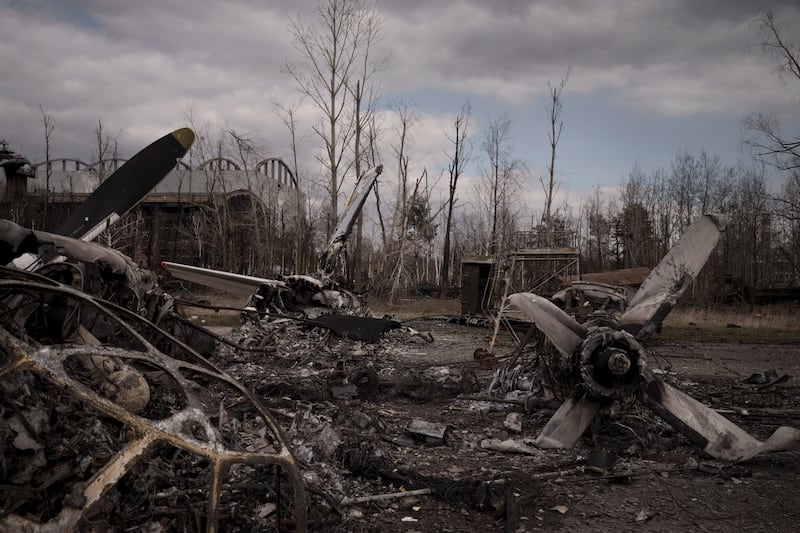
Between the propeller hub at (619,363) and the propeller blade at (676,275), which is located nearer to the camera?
the propeller hub at (619,363)

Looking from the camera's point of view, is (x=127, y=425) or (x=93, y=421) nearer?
(x=127, y=425)

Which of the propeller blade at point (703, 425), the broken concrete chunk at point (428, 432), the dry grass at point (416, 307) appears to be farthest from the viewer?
the dry grass at point (416, 307)

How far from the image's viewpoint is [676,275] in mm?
5734

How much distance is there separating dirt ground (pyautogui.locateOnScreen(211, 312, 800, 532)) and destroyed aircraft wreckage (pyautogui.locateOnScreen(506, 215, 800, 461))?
0.27 meters

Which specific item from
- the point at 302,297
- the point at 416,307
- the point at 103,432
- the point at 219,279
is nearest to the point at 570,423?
the point at 103,432

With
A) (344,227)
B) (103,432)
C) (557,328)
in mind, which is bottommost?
(103,432)

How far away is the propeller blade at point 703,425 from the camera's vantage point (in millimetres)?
4812

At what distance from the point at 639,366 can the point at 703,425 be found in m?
0.77

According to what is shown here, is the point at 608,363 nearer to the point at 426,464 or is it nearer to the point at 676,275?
the point at 676,275

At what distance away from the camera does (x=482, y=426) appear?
6.12 meters

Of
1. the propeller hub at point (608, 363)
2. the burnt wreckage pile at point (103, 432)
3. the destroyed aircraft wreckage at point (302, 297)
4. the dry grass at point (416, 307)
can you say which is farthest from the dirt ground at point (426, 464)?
the dry grass at point (416, 307)

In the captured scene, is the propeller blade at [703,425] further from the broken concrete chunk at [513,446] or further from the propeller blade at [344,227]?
the propeller blade at [344,227]

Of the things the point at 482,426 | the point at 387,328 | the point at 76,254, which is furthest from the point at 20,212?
the point at 482,426

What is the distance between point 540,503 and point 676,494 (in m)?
1.20
